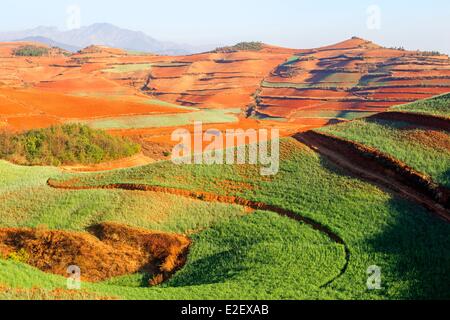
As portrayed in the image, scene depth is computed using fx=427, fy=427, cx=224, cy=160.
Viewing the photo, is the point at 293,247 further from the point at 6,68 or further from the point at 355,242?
the point at 6,68

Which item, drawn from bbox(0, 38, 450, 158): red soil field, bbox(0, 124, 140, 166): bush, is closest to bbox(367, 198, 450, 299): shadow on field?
bbox(0, 38, 450, 158): red soil field

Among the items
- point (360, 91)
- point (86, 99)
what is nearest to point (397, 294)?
point (86, 99)

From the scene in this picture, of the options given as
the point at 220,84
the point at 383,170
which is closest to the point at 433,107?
the point at 383,170

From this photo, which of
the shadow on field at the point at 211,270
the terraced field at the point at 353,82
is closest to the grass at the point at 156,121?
the terraced field at the point at 353,82

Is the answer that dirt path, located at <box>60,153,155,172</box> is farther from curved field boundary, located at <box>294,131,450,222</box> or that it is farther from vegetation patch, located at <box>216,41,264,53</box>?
vegetation patch, located at <box>216,41,264,53</box>

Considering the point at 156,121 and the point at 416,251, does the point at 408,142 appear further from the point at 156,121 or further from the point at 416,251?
the point at 156,121
